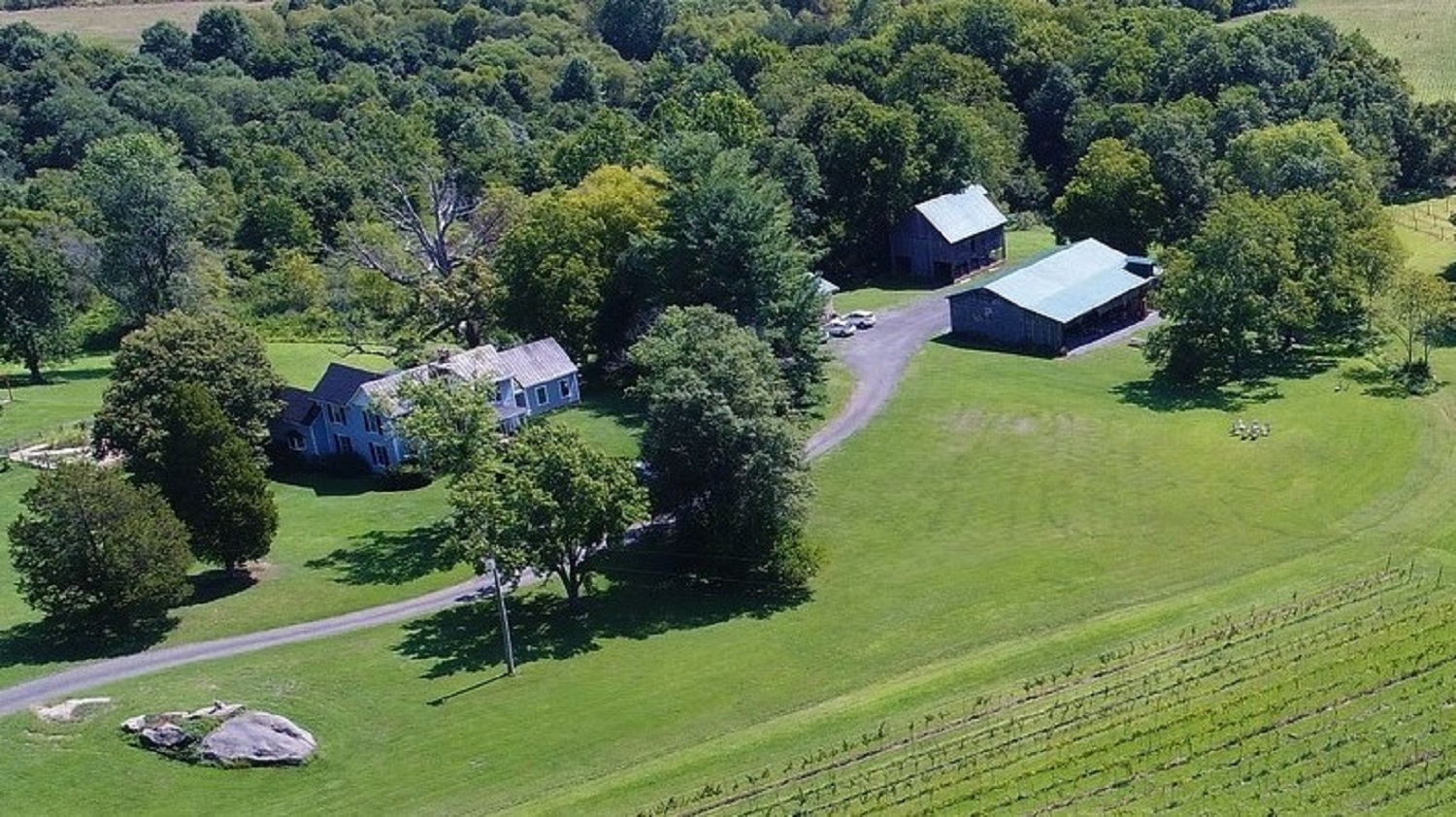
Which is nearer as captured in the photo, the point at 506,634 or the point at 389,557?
the point at 506,634

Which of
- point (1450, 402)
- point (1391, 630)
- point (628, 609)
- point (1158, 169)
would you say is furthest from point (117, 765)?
point (1158, 169)

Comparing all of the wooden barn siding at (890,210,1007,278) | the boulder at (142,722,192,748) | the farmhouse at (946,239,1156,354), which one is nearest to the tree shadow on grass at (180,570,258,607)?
the boulder at (142,722,192,748)

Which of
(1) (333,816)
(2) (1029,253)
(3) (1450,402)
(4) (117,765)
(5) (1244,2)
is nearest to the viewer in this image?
(1) (333,816)

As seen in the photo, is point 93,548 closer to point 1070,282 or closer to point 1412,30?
point 1070,282

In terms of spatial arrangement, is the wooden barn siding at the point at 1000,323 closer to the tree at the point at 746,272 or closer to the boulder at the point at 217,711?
the tree at the point at 746,272

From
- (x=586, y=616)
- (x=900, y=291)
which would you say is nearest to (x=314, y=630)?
(x=586, y=616)

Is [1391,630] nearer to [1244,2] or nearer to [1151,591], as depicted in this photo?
[1151,591]
